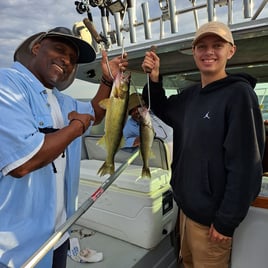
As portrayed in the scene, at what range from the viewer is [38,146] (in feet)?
4.55

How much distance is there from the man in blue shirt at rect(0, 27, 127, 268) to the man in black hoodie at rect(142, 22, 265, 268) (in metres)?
A: 0.62

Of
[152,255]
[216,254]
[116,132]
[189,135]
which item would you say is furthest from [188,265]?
[116,132]

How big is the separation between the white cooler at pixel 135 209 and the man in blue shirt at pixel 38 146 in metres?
0.97

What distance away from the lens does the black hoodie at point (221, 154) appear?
1.66 metres

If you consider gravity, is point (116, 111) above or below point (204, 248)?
above

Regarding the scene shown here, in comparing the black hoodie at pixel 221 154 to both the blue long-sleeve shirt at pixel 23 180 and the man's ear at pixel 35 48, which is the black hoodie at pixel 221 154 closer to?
the blue long-sleeve shirt at pixel 23 180

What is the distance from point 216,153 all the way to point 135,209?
4.30ft

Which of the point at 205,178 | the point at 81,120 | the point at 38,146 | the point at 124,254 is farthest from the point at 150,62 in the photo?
the point at 124,254

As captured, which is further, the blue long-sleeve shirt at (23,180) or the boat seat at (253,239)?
the boat seat at (253,239)

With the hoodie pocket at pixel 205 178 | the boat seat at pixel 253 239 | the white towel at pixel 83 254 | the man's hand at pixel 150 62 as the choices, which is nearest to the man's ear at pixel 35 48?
the man's hand at pixel 150 62

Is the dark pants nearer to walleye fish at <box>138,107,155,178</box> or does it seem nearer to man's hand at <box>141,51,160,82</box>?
walleye fish at <box>138,107,155,178</box>

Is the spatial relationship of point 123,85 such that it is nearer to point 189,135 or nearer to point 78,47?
point 78,47

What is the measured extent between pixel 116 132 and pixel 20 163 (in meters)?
0.71

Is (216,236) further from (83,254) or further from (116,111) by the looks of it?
(83,254)
